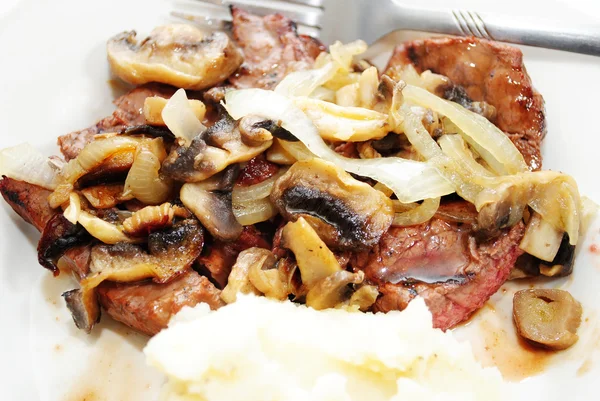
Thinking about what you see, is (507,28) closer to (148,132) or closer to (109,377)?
(148,132)

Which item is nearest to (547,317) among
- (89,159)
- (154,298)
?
(154,298)

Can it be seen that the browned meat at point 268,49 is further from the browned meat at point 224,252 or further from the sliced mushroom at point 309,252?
the sliced mushroom at point 309,252

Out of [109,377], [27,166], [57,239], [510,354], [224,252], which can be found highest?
[27,166]

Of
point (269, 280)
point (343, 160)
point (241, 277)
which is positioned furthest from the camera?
point (343, 160)

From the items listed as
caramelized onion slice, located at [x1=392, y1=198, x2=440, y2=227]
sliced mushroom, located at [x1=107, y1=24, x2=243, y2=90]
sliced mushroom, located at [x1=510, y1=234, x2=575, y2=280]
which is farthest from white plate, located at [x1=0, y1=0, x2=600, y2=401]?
caramelized onion slice, located at [x1=392, y1=198, x2=440, y2=227]

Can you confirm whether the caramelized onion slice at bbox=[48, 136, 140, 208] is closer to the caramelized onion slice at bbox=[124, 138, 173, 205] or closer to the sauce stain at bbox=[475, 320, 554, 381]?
the caramelized onion slice at bbox=[124, 138, 173, 205]

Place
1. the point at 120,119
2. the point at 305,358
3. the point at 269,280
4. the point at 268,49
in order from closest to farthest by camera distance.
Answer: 1. the point at 305,358
2. the point at 269,280
3. the point at 120,119
4. the point at 268,49

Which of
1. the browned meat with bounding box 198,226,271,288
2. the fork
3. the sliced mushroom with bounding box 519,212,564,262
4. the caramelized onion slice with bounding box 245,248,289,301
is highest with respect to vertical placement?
the fork

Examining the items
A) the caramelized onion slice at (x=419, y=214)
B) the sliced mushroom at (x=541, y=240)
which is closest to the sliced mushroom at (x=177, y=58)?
the caramelized onion slice at (x=419, y=214)
